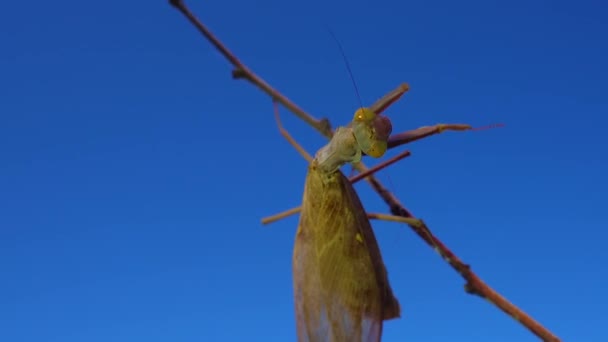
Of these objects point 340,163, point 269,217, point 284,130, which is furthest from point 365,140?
point 269,217

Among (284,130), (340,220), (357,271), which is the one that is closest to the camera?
(357,271)

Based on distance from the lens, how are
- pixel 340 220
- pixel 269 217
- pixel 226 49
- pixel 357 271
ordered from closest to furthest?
1. pixel 226 49
2. pixel 357 271
3. pixel 340 220
4. pixel 269 217

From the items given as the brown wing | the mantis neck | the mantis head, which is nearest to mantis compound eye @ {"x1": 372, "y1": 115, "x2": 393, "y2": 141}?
the mantis head

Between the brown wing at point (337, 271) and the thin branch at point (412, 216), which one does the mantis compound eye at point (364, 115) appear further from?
the brown wing at point (337, 271)

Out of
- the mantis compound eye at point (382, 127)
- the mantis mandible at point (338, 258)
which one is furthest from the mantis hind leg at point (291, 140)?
the mantis compound eye at point (382, 127)

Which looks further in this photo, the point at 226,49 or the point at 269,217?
the point at 269,217


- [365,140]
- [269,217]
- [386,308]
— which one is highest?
[269,217]

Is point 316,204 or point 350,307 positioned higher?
point 316,204

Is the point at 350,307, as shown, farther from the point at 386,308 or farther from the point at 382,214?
the point at 382,214
